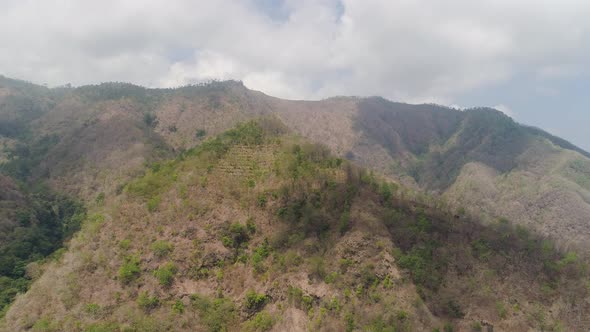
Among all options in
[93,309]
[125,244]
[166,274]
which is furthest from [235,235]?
[93,309]

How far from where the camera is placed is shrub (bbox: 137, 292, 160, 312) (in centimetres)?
3825

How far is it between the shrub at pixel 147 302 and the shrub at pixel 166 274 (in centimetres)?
178

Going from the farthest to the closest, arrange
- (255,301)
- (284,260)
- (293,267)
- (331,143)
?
(331,143) → (284,260) → (293,267) → (255,301)

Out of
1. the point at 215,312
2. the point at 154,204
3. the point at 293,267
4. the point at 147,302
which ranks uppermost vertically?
the point at 154,204

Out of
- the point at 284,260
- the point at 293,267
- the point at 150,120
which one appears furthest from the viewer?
the point at 150,120

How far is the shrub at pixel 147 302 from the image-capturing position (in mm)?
38250

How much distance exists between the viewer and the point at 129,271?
134 ft

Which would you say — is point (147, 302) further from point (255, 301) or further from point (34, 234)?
point (34, 234)

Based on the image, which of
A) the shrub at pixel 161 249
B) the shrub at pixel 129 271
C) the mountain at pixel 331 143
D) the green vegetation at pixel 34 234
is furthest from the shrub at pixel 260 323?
the mountain at pixel 331 143

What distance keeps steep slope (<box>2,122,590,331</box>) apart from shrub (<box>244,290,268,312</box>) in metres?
0.11

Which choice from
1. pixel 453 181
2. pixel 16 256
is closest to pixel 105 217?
pixel 16 256

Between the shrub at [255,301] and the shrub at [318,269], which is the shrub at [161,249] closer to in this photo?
the shrub at [255,301]

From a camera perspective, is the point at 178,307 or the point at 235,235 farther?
the point at 235,235

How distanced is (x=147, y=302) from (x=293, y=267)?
15736 millimetres
